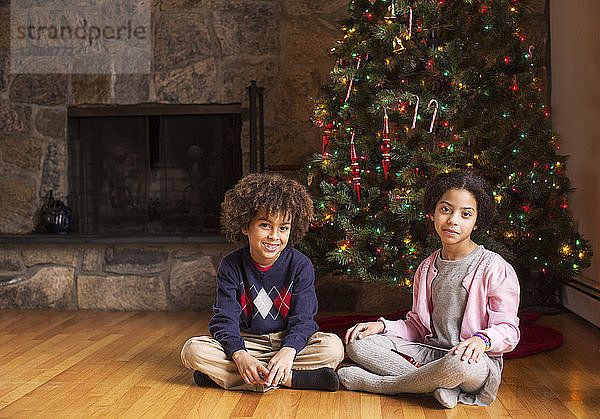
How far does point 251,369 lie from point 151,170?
220 centimetres

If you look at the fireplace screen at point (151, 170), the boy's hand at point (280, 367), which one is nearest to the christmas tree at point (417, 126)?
the boy's hand at point (280, 367)

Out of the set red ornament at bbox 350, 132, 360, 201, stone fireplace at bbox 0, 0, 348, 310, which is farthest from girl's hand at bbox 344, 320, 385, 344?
stone fireplace at bbox 0, 0, 348, 310

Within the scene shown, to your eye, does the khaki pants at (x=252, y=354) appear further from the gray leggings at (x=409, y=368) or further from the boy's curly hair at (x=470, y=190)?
the boy's curly hair at (x=470, y=190)

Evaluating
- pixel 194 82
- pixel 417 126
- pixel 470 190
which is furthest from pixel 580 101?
pixel 194 82

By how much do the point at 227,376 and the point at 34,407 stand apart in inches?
23.2

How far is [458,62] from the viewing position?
9.91ft

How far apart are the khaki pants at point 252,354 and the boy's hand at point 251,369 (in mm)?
90

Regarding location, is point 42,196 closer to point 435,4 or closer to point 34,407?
point 34,407

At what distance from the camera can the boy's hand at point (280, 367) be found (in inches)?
86.5

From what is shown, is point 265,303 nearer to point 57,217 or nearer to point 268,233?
point 268,233

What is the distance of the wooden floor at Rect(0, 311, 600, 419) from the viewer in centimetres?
212

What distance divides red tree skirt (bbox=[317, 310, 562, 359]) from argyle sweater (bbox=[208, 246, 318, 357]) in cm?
73

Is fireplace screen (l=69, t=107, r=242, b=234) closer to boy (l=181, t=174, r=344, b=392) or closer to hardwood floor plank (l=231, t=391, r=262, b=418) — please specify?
boy (l=181, t=174, r=344, b=392)

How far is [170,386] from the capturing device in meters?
2.41
